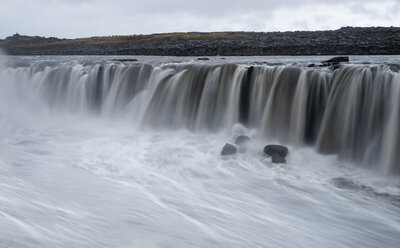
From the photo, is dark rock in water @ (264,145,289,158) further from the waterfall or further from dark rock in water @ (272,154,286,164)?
the waterfall

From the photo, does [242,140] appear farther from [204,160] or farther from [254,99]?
[254,99]

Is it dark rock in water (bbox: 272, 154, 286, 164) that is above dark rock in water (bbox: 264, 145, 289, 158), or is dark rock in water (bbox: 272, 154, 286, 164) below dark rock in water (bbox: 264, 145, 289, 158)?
below

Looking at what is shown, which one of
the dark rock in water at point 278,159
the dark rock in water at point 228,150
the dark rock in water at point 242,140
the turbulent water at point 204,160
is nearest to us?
the turbulent water at point 204,160

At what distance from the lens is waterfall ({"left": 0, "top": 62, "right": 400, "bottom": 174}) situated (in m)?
8.86

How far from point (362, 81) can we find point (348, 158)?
212 centimetres

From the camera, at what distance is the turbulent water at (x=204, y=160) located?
5262mm

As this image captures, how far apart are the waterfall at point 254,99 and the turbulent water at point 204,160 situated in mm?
38

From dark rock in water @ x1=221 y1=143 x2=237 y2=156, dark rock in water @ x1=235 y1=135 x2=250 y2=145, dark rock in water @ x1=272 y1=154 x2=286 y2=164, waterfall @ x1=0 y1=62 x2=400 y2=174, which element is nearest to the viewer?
dark rock in water @ x1=272 y1=154 x2=286 y2=164

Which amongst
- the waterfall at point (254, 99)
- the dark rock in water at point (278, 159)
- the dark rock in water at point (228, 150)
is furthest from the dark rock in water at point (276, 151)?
the waterfall at point (254, 99)

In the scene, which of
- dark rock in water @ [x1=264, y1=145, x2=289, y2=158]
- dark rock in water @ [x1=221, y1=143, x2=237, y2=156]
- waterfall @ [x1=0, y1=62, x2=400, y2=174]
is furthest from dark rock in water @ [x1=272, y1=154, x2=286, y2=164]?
waterfall @ [x1=0, y1=62, x2=400, y2=174]

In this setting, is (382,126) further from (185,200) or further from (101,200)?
(101,200)

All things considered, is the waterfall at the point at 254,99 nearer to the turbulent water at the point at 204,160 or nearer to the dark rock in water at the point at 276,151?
the turbulent water at the point at 204,160

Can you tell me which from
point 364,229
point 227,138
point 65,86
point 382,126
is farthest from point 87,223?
point 65,86

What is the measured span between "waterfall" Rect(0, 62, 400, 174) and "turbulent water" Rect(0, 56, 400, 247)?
38mm
